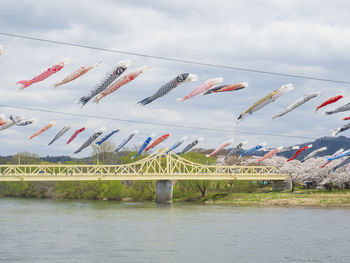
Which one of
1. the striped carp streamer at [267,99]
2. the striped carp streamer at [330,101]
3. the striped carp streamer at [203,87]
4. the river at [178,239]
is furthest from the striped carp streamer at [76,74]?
the striped carp streamer at [330,101]

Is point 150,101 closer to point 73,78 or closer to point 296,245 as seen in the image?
point 73,78

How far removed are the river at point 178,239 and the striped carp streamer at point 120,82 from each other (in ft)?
28.2

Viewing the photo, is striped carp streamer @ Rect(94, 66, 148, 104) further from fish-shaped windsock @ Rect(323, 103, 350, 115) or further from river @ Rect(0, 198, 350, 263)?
fish-shaped windsock @ Rect(323, 103, 350, 115)

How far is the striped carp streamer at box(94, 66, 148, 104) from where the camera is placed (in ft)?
96.5

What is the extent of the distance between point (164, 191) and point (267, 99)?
50.0 m

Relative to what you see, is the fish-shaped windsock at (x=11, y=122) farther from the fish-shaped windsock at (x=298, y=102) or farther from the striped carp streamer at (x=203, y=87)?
the fish-shaped windsock at (x=298, y=102)

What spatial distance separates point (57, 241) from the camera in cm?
3225

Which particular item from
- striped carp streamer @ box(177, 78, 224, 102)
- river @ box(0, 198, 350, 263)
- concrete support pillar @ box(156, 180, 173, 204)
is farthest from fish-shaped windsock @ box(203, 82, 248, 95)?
concrete support pillar @ box(156, 180, 173, 204)

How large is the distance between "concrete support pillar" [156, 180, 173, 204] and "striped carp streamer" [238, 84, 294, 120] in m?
46.4

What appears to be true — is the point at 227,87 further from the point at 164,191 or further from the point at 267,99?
the point at 164,191

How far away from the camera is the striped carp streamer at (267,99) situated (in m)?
32.7

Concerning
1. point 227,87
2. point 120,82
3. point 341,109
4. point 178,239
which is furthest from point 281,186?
point 120,82

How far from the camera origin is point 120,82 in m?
30.3

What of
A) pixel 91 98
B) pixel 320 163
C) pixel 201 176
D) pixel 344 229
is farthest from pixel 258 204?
pixel 91 98
